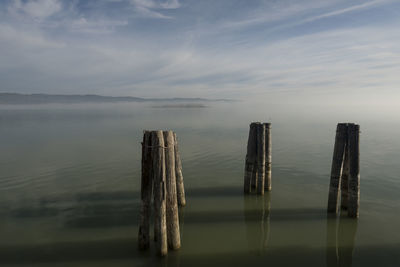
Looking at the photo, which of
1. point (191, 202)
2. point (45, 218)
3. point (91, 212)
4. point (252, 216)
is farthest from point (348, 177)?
point (45, 218)

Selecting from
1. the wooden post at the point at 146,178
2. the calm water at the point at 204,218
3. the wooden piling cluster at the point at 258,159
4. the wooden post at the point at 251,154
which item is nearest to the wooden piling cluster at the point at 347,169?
the calm water at the point at 204,218

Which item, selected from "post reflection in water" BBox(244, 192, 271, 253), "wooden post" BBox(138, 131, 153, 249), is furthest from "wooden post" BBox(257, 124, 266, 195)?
"wooden post" BBox(138, 131, 153, 249)

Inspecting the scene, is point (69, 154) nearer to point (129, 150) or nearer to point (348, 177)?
point (129, 150)

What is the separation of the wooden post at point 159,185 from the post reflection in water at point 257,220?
10.2ft

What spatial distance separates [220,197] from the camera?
1242 centimetres

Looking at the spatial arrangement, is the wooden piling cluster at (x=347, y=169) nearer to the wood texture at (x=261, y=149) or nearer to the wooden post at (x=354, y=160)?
the wooden post at (x=354, y=160)

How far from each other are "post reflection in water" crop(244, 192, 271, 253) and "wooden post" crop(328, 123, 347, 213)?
2559 mm

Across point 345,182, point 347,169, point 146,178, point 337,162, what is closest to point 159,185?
point 146,178

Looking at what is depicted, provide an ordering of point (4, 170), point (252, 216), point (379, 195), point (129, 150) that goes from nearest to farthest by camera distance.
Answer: point (252, 216)
point (379, 195)
point (4, 170)
point (129, 150)

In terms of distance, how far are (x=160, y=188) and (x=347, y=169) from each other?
7.32 m

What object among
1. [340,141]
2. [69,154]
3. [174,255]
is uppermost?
[340,141]

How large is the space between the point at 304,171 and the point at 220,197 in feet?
24.3

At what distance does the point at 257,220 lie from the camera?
404 inches

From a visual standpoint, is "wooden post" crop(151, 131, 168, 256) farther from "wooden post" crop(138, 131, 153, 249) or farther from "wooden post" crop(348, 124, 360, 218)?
"wooden post" crop(348, 124, 360, 218)
